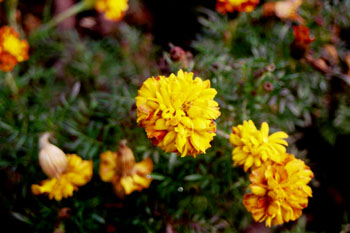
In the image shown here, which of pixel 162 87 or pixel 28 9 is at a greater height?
pixel 162 87

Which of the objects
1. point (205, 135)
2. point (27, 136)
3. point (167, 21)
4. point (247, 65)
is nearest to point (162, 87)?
point (205, 135)

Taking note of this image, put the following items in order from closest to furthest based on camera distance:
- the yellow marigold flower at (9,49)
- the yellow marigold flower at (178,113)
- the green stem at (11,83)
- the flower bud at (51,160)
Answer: the yellow marigold flower at (178,113) < the flower bud at (51,160) < the yellow marigold flower at (9,49) < the green stem at (11,83)

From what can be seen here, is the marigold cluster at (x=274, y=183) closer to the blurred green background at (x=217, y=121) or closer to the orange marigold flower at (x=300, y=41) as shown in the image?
the blurred green background at (x=217, y=121)

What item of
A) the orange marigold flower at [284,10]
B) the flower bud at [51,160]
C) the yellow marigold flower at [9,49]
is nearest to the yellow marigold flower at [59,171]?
the flower bud at [51,160]

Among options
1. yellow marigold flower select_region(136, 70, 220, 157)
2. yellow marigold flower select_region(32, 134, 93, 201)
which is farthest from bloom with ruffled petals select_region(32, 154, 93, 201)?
yellow marigold flower select_region(136, 70, 220, 157)

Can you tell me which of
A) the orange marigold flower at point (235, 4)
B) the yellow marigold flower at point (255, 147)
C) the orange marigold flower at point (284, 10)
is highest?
the orange marigold flower at point (235, 4)

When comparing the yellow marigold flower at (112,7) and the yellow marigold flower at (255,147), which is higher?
the yellow marigold flower at (112,7)

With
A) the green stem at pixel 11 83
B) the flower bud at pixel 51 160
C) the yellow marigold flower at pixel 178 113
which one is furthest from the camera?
the green stem at pixel 11 83

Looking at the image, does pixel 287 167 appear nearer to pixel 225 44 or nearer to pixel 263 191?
pixel 263 191

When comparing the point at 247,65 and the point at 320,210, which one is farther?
the point at 320,210
